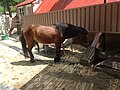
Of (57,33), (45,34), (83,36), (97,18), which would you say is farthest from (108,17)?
(45,34)

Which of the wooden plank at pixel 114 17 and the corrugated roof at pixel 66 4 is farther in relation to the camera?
the corrugated roof at pixel 66 4

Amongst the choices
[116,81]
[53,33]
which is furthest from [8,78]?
[116,81]

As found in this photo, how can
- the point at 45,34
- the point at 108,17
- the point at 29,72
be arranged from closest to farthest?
the point at 29,72, the point at 108,17, the point at 45,34

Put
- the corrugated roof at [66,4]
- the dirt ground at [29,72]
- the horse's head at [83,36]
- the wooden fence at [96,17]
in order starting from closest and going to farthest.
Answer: the dirt ground at [29,72]
the wooden fence at [96,17]
the horse's head at [83,36]
the corrugated roof at [66,4]

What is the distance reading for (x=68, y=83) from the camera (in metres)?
4.62

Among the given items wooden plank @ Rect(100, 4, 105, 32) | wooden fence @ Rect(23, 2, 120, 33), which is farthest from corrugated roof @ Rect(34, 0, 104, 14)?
wooden plank @ Rect(100, 4, 105, 32)

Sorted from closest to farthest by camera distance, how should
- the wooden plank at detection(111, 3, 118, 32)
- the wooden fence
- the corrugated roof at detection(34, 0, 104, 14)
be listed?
the wooden plank at detection(111, 3, 118, 32) < the wooden fence < the corrugated roof at detection(34, 0, 104, 14)

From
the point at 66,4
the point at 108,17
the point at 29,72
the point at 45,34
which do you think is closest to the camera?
the point at 29,72

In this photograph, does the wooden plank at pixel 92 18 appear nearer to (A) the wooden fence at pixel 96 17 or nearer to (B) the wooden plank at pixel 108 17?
A: (A) the wooden fence at pixel 96 17

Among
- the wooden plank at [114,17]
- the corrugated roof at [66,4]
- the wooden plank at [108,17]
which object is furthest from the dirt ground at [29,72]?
the corrugated roof at [66,4]

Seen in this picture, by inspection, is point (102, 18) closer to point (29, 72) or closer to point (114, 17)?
point (114, 17)

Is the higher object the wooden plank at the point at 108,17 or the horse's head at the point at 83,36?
the wooden plank at the point at 108,17

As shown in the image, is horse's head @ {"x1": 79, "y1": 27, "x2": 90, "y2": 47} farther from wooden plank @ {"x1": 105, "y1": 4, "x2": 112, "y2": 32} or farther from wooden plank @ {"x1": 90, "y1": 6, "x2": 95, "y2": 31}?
wooden plank @ {"x1": 105, "y1": 4, "x2": 112, "y2": 32}

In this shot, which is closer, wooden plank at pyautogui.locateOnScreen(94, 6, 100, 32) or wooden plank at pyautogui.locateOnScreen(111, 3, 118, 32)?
wooden plank at pyautogui.locateOnScreen(111, 3, 118, 32)
